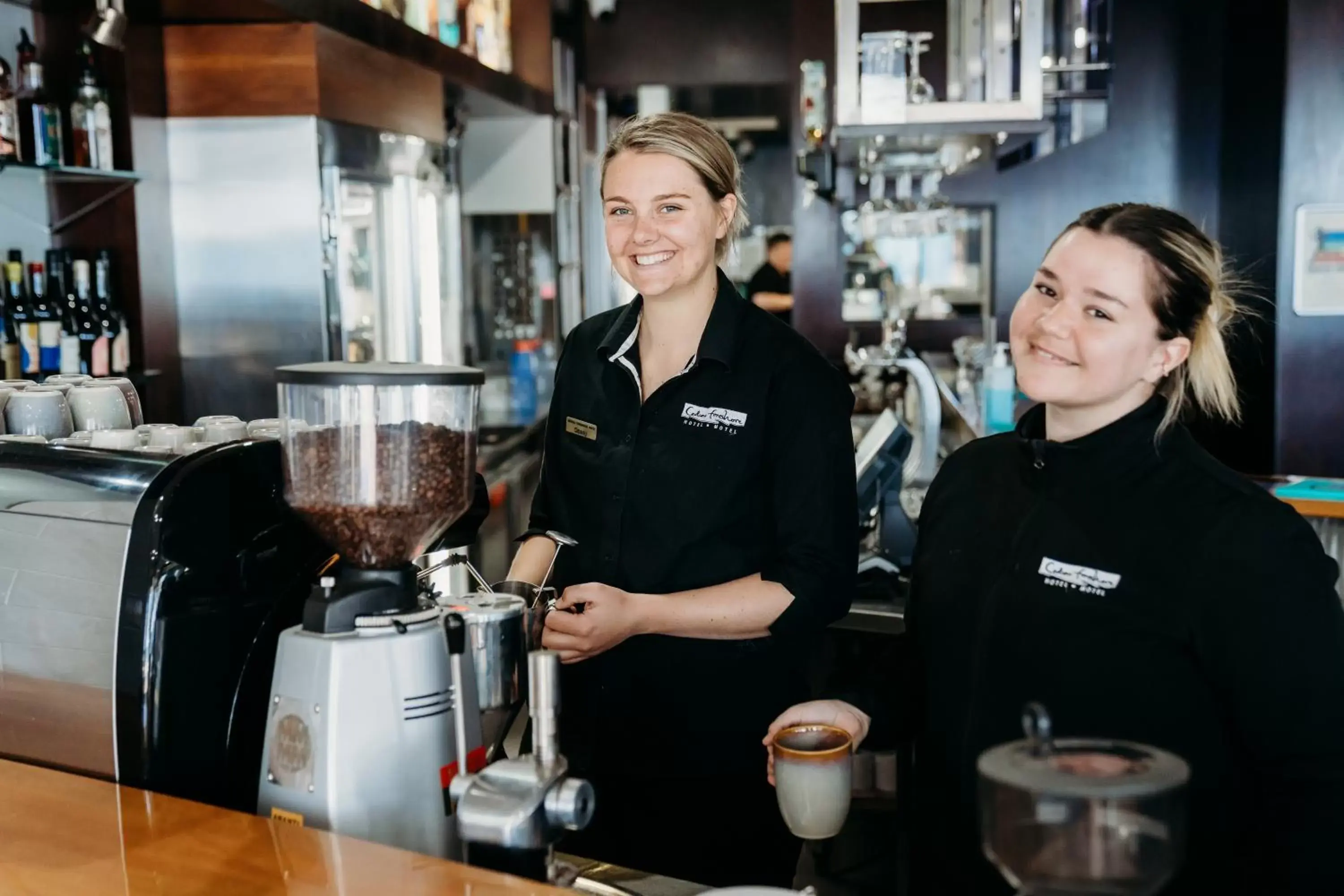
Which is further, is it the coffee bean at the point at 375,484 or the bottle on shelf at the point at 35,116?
the bottle on shelf at the point at 35,116

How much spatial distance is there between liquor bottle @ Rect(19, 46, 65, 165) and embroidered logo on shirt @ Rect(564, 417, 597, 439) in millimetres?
2337

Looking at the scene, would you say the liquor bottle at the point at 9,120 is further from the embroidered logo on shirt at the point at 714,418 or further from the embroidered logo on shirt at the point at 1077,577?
the embroidered logo on shirt at the point at 1077,577

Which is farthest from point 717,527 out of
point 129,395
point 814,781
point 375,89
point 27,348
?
point 375,89

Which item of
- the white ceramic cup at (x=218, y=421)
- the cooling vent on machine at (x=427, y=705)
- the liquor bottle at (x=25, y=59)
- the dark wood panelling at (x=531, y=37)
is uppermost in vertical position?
the dark wood panelling at (x=531, y=37)

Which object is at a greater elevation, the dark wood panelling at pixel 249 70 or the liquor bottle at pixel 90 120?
the dark wood panelling at pixel 249 70

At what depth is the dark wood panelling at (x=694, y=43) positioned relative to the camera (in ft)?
26.4

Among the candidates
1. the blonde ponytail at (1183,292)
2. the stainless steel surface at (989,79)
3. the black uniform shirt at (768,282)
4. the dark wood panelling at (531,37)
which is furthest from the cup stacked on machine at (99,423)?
the black uniform shirt at (768,282)

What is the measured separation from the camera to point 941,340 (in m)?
8.09

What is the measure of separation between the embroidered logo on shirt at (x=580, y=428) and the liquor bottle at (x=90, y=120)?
2347 mm

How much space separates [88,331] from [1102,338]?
3270 millimetres

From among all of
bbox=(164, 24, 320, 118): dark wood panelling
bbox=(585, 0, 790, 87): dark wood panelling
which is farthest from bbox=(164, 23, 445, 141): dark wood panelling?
bbox=(585, 0, 790, 87): dark wood panelling

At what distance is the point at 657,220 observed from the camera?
1.79m

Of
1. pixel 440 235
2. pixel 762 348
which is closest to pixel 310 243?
pixel 440 235

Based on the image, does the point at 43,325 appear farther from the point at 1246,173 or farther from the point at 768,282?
the point at 768,282
